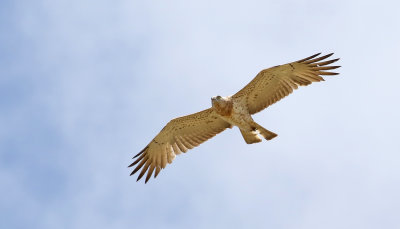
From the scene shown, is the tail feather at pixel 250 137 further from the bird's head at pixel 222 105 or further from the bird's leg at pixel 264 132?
the bird's head at pixel 222 105

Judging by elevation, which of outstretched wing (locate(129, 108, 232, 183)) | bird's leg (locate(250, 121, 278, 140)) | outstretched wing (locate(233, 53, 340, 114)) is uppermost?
outstretched wing (locate(129, 108, 232, 183))

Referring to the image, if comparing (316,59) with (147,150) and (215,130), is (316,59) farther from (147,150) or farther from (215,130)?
(147,150)

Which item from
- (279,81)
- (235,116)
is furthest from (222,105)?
(279,81)

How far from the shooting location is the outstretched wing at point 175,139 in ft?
65.2

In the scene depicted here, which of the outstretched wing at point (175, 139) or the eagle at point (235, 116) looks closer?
the eagle at point (235, 116)

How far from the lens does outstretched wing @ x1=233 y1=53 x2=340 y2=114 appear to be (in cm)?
1903

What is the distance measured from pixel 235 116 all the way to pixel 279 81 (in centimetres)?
135

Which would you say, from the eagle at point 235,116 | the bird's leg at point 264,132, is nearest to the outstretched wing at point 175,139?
the eagle at point 235,116

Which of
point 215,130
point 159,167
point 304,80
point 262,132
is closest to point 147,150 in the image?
point 159,167

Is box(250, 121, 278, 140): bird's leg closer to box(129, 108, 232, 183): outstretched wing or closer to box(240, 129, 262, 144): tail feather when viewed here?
box(240, 129, 262, 144): tail feather

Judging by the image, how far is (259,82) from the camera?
751 inches

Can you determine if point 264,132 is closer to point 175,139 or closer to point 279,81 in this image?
point 279,81

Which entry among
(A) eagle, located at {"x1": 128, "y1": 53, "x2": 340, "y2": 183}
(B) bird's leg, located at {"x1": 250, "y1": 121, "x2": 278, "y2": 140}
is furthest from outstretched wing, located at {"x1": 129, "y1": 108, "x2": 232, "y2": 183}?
(B) bird's leg, located at {"x1": 250, "y1": 121, "x2": 278, "y2": 140}

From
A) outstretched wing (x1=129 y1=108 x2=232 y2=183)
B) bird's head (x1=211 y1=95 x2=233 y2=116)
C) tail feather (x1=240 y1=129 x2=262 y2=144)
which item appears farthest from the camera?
outstretched wing (x1=129 y1=108 x2=232 y2=183)
